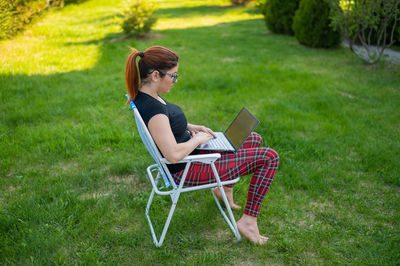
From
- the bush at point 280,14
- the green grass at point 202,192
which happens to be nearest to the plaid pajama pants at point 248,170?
the green grass at point 202,192

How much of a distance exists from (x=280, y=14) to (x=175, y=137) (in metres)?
9.93

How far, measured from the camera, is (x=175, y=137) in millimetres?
2688

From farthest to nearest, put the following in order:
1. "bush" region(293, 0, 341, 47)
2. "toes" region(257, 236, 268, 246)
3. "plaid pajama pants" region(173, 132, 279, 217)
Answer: "bush" region(293, 0, 341, 47) < "toes" region(257, 236, 268, 246) < "plaid pajama pants" region(173, 132, 279, 217)

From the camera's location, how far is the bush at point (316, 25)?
9242 mm

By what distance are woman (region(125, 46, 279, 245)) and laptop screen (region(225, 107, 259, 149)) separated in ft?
0.39

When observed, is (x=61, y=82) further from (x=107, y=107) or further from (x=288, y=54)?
(x=288, y=54)

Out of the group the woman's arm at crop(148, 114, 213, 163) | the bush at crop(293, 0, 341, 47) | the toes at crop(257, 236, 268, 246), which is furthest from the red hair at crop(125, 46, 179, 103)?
the bush at crop(293, 0, 341, 47)

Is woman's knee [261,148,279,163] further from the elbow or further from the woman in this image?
the elbow

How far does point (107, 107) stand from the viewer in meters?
5.64

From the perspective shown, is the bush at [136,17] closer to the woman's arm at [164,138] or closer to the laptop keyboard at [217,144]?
the laptop keyboard at [217,144]

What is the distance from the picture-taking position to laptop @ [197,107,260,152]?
8.88 feet

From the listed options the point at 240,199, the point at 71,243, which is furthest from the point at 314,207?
the point at 71,243

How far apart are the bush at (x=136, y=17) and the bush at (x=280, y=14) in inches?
166

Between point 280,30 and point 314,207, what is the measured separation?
972 centimetres
